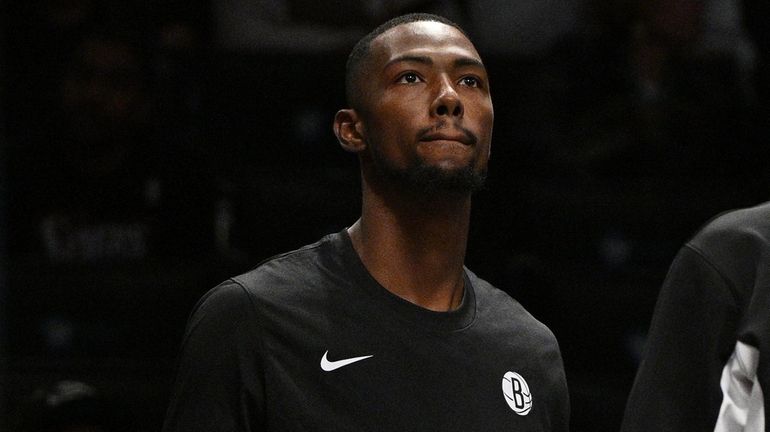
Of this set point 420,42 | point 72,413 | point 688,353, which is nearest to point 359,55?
point 420,42

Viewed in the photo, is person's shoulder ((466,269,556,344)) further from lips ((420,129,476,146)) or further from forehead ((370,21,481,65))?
forehead ((370,21,481,65))

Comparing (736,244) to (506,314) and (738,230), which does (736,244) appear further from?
(506,314)

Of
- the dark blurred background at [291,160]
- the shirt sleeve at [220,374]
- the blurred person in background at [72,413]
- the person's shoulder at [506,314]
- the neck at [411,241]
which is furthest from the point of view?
the dark blurred background at [291,160]

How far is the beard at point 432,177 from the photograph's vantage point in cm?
235

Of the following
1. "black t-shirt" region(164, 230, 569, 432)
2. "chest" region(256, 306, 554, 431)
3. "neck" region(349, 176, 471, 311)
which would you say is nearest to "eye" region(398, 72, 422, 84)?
"neck" region(349, 176, 471, 311)

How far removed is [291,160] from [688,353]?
8.67 ft

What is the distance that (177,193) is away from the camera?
445 cm

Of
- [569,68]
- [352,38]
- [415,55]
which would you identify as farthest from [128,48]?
[415,55]

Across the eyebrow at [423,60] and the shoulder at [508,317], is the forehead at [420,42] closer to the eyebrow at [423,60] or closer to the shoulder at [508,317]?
the eyebrow at [423,60]

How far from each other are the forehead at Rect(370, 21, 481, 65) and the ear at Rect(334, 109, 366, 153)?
12 cm

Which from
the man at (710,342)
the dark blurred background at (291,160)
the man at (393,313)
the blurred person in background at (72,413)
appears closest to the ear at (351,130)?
the man at (393,313)

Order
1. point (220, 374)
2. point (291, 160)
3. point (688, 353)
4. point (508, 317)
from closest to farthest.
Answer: point (220, 374), point (688, 353), point (508, 317), point (291, 160)

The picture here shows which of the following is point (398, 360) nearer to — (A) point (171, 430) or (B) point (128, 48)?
(A) point (171, 430)

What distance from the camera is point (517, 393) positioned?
8.00 feet
